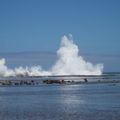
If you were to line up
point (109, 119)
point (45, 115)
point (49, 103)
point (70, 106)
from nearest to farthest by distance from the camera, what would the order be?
point (109, 119), point (45, 115), point (70, 106), point (49, 103)

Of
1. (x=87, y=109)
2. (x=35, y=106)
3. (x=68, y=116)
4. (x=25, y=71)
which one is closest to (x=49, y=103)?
(x=35, y=106)

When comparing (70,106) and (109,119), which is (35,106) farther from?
(109,119)

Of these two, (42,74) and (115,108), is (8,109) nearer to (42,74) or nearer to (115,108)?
(115,108)

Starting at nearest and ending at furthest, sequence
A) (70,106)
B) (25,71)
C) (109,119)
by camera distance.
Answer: (109,119) → (70,106) → (25,71)

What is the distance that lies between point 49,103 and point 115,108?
25.0ft

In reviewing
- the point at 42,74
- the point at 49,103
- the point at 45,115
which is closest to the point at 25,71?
the point at 42,74

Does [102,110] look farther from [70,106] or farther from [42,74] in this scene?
[42,74]

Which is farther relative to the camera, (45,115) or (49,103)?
(49,103)

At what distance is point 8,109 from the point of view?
128ft

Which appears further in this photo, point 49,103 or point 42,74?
point 42,74

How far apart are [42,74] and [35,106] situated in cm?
10035

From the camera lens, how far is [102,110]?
1419 inches

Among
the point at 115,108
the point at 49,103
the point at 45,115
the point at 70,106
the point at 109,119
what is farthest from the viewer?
the point at 49,103

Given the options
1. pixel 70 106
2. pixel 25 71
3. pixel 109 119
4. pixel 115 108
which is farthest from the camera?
pixel 25 71
